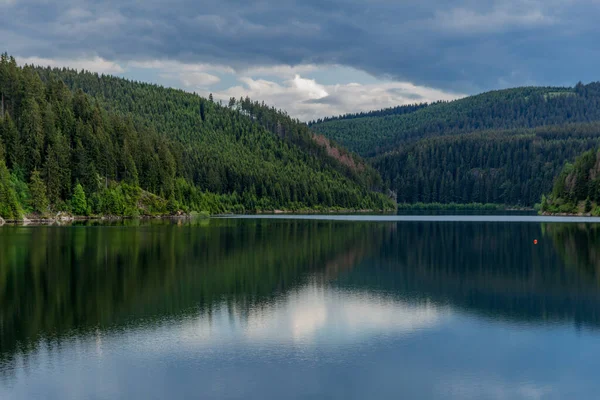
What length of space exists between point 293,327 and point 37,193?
10785 cm

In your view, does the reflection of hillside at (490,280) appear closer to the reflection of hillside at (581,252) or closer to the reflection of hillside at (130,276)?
the reflection of hillside at (581,252)

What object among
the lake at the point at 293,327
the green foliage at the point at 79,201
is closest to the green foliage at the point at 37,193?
the green foliage at the point at 79,201

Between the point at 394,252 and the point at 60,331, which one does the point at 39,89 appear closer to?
the point at 394,252

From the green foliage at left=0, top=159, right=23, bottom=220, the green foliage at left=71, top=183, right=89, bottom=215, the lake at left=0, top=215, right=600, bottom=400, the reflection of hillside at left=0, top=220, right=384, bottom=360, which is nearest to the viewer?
the lake at left=0, top=215, right=600, bottom=400

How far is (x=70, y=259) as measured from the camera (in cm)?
5288

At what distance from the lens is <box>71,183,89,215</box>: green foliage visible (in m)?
136

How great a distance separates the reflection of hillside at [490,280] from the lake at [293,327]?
0.17 m

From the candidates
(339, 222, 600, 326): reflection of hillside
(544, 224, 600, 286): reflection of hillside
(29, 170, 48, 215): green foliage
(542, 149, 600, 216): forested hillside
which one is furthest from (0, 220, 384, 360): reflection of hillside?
(542, 149, 600, 216): forested hillside

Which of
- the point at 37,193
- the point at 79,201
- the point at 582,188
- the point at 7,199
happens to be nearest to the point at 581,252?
the point at 7,199

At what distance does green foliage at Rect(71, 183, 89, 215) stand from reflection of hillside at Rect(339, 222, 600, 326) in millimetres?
86138

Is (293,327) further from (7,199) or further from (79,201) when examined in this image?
(79,201)

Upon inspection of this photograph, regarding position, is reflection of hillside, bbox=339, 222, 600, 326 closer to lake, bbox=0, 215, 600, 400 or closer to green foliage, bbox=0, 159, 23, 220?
lake, bbox=0, 215, 600, 400

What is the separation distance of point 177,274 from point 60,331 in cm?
1795

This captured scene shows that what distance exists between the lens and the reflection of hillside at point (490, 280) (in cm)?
3597
